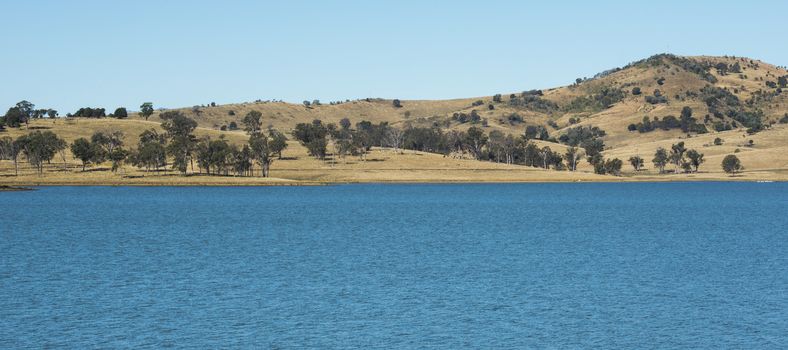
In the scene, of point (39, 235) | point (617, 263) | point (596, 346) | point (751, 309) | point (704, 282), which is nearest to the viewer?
point (596, 346)

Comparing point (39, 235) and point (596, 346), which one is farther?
point (39, 235)

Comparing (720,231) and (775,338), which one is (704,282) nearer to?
(775,338)

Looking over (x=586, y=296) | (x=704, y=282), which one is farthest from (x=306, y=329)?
(x=704, y=282)

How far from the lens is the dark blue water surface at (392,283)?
45.0 m

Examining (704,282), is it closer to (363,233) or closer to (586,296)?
(586,296)

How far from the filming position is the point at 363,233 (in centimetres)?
10575

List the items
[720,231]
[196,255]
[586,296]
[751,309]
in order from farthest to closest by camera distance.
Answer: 1. [720,231]
2. [196,255]
3. [586,296]
4. [751,309]

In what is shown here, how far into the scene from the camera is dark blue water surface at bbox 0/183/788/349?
148 feet

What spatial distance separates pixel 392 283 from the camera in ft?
204

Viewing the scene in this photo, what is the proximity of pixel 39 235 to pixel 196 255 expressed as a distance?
92.7 ft

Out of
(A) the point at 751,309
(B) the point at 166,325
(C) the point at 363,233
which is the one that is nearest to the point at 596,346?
(A) the point at 751,309

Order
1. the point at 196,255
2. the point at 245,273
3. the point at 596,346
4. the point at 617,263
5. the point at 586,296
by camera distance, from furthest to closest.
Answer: the point at 196,255
the point at 617,263
the point at 245,273
the point at 586,296
the point at 596,346

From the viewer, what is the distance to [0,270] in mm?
68688

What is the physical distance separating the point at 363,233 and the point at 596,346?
64433 millimetres
